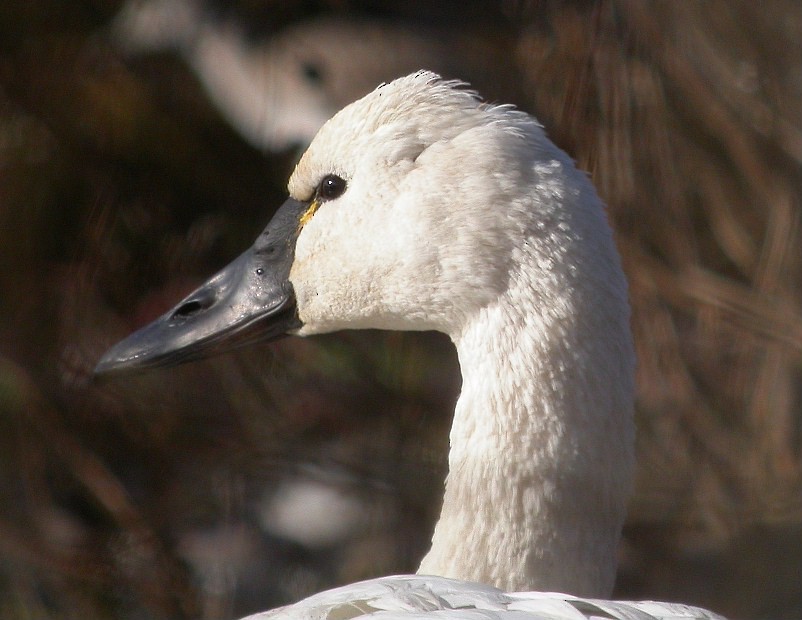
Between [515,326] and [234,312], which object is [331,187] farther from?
[515,326]

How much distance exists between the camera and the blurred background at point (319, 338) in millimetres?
3736

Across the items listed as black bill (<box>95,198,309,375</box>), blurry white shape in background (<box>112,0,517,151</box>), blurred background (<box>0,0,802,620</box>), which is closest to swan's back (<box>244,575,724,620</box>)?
black bill (<box>95,198,309,375</box>)

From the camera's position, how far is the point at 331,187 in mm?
1958

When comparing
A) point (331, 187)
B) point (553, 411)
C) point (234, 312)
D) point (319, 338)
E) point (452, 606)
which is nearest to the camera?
point (452, 606)

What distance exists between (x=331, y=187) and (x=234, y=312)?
33 centimetres

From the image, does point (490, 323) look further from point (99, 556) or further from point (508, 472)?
point (99, 556)

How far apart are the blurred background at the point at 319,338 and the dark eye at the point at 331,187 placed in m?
1.78

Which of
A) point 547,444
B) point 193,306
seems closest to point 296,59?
point 193,306

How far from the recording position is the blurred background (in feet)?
12.3

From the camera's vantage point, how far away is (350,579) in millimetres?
3842

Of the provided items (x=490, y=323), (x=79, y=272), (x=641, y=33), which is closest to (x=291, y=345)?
(x=79, y=272)

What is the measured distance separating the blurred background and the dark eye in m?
1.78

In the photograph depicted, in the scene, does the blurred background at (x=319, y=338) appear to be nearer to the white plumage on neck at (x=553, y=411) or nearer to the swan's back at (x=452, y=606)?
the white plumage on neck at (x=553, y=411)

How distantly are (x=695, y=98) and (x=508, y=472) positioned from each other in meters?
2.47
